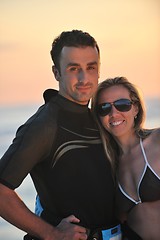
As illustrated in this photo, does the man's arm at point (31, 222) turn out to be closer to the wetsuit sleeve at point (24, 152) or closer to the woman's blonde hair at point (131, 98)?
the wetsuit sleeve at point (24, 152)

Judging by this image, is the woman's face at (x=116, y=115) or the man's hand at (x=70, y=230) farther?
the woman's face at (x=116, y=115)

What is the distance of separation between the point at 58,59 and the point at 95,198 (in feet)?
2.32

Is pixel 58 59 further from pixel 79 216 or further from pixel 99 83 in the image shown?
pixel 79 216

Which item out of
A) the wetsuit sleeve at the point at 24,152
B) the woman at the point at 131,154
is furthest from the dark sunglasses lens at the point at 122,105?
the wetsuit sleeve at the point at 24,152

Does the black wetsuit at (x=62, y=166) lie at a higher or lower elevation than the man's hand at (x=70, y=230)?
higher

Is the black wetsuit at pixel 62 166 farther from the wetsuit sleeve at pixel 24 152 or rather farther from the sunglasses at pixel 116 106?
the sunglasses at pixel 116 106

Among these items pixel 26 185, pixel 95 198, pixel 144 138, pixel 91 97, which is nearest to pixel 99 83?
pixel 91 97

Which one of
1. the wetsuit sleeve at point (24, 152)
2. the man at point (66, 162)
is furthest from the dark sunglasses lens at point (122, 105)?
the wetsuit sleeve at point (24, 152)

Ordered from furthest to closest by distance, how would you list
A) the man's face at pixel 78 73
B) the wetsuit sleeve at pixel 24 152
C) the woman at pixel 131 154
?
the woman at pixel 131 154 < the man's face at pixel 78 73 < the wetsuit sleeve at pixel 24 152

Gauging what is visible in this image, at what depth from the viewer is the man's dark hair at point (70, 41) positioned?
10.8 ft

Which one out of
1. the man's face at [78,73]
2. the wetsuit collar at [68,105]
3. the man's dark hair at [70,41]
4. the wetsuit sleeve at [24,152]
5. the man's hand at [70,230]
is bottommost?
the man's hand at [70,230]

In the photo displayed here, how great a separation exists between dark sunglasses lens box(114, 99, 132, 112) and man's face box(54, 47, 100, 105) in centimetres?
18

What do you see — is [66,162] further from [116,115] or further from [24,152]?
[116,115]

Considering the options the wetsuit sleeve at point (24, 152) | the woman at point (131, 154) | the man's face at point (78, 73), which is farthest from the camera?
the woman at point (131, 154)
